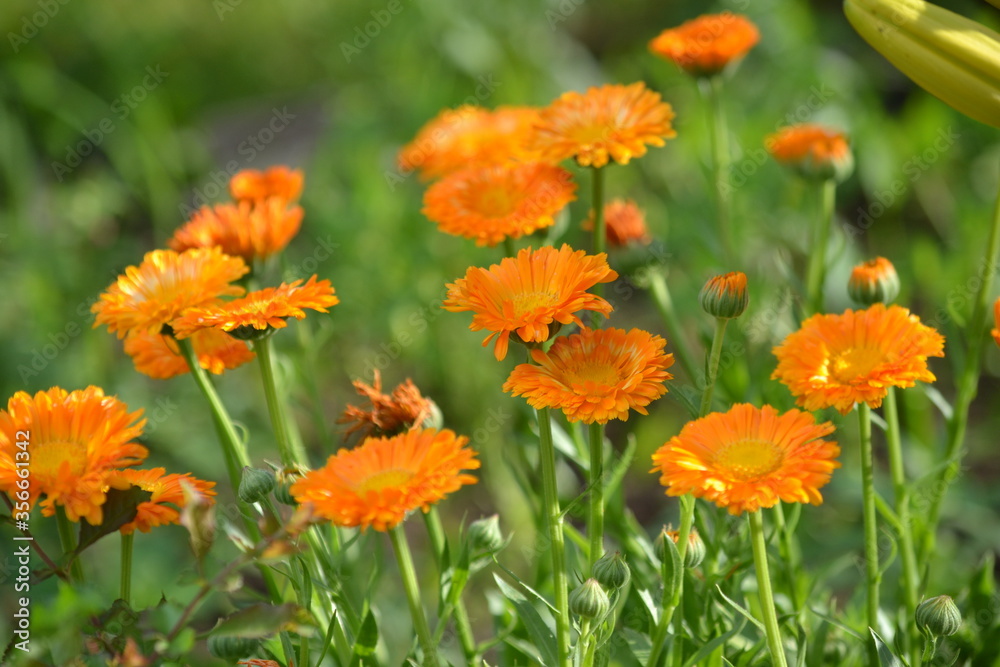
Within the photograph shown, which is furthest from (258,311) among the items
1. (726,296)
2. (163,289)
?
(726,296)

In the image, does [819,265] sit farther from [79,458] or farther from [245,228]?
[79,458]

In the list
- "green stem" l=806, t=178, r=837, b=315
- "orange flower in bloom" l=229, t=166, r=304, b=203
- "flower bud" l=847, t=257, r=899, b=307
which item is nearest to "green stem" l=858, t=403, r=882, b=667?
"flower bud" l=847, t=257, r=899, b=307

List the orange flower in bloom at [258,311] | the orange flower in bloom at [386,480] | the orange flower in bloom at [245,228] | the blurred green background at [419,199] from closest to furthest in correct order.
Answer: the orange flower in bloom at [386,480] < the orange flower in bloom at [258,311] < the orange flower in bloom at [245,228] < the blurred green background at [419,199]

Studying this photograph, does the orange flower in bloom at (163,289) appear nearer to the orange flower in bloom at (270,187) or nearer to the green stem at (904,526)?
the orange flower in bloom at (270,187)

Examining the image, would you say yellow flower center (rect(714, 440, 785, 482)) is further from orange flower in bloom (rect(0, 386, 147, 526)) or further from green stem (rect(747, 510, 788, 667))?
orange flower in bloom (rect(0, 386, 147, 526))

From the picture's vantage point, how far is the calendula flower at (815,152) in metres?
1.05

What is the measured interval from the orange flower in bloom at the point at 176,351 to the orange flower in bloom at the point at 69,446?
11 centimetres

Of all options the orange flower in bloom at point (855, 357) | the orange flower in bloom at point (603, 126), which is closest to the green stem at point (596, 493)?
the orange flower in bloom at point (855, 357)

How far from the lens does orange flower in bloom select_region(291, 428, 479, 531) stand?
0.55 m

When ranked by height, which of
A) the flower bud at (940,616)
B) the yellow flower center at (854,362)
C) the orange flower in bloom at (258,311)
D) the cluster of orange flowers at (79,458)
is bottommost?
the flower bud at (940,616)

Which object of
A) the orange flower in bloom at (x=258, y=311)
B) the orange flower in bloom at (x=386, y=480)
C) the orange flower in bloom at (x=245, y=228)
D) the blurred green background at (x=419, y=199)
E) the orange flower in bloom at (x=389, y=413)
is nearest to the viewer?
the orange flower in bloom at (x=386, y=480)

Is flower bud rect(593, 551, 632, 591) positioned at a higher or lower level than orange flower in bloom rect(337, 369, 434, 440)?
lower

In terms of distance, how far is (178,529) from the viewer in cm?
181

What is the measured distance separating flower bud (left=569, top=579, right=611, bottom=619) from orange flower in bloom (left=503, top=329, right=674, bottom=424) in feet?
0.35
